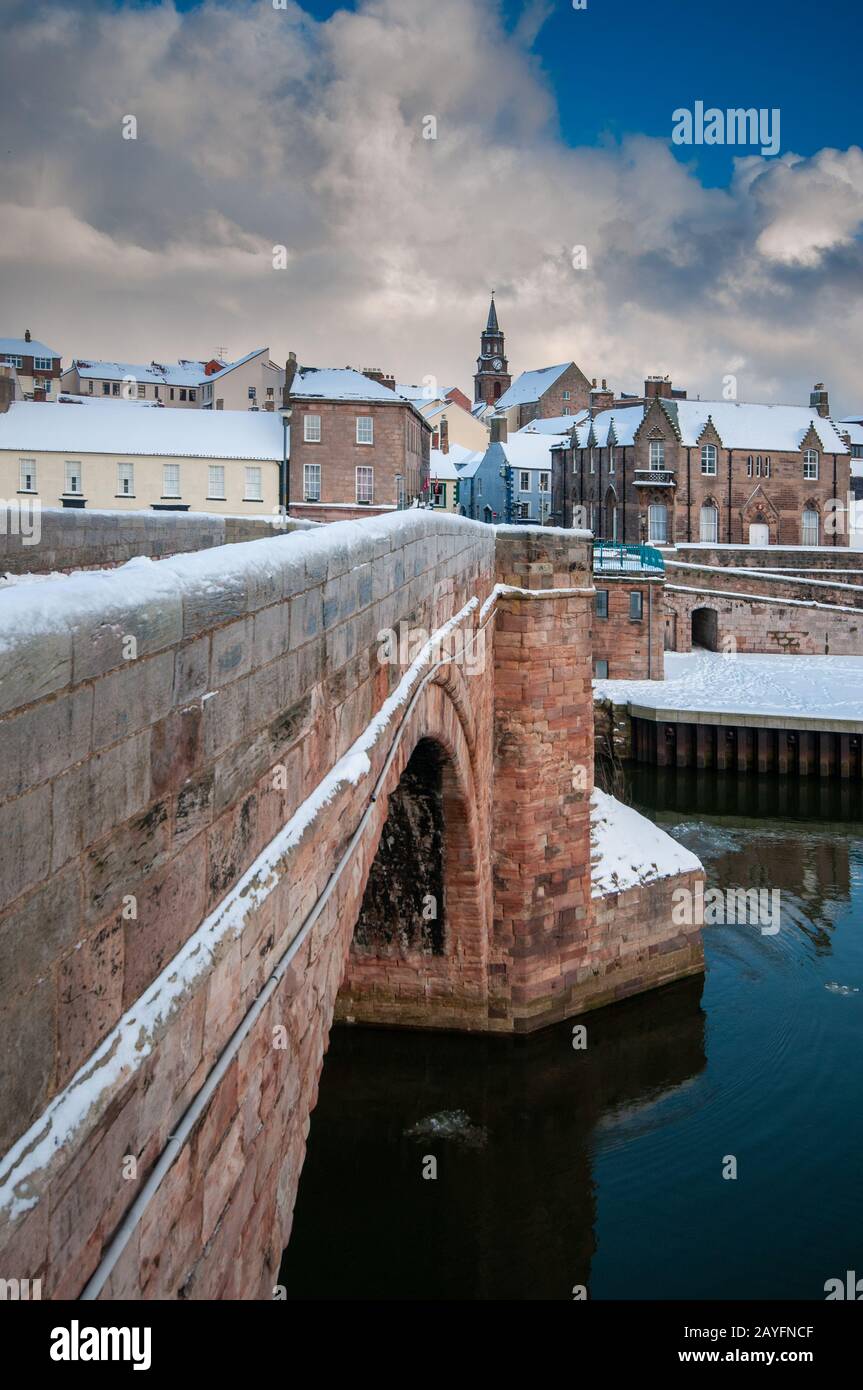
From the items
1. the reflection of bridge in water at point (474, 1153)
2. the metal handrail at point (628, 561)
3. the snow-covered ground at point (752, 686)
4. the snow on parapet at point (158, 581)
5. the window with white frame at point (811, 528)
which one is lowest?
the reflection of bridge in water at point (474, 1153)

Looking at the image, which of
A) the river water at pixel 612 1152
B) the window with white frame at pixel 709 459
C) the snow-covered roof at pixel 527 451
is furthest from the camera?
the snow-covered roof at pixel 527 451

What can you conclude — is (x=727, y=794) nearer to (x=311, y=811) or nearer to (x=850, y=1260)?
(x=850, y=1260)

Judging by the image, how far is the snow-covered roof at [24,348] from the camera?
8894 centimetres

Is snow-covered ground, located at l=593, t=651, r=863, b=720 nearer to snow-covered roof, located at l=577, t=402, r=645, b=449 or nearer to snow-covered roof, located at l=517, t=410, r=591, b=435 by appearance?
snow-covered roof, located at l=577, t=402, r=645, b=449

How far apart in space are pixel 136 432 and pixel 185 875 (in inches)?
1575

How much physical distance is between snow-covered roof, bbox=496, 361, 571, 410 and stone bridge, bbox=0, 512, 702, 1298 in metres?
95.5

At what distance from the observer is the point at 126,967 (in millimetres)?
3049

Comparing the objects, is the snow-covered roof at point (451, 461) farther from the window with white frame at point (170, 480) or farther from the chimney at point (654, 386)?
the window with white frame at point (170, 480)

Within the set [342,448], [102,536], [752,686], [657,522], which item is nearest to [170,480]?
[342,448]

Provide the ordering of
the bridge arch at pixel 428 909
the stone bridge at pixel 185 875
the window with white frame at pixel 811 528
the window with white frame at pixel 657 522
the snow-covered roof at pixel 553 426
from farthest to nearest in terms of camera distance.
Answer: the snow-covered roof at pixel 553 426
the window with white frame at pixel 811 528
the window with white frame at pixel 657 522
the bridge arch at pixel 428 909
the stone bridge at pixel 185 875

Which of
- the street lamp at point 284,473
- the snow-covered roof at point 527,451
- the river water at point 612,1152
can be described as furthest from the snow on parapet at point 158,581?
the snow-covered roof at point 527,451

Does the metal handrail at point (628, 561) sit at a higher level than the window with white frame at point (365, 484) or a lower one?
lower

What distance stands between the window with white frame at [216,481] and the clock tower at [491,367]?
74754 millimetres

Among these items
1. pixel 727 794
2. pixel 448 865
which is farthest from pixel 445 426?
pixel 448 865
